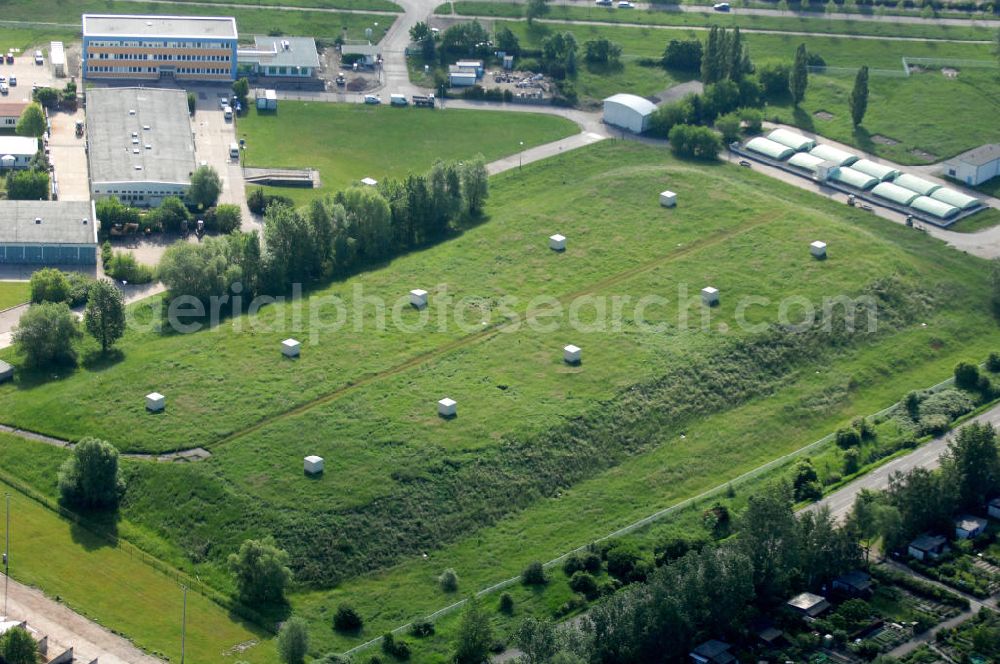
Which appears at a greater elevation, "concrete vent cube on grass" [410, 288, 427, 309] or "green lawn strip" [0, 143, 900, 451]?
"concrete vent cube on grass" [410, 288, 427, 309]

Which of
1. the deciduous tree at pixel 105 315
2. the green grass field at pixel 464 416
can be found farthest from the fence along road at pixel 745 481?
the deciduous tree at pixel 105 315

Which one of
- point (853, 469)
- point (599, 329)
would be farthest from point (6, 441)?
point (853, 469)

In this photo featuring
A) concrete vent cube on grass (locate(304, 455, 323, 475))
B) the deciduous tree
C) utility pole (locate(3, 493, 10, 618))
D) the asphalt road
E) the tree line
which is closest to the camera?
utility pole (locate(3, 493, 10, 618))

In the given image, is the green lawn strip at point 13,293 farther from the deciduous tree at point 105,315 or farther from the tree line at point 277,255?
the tree line at point 277,255

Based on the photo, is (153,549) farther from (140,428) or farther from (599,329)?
(599,329)

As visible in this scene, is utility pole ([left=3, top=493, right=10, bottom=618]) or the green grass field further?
the green grass field

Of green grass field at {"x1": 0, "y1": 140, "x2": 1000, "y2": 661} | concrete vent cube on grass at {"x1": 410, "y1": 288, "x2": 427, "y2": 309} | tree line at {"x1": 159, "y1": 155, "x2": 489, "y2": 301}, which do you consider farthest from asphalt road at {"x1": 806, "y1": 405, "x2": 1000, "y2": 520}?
tree line at {"x1": 159, "y1": 155, "x2": 489, "y2": 301}

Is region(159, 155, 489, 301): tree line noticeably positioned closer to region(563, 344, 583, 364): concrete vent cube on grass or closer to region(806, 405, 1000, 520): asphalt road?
region(563, 344, 583, 364): concrete vent cube on grass
